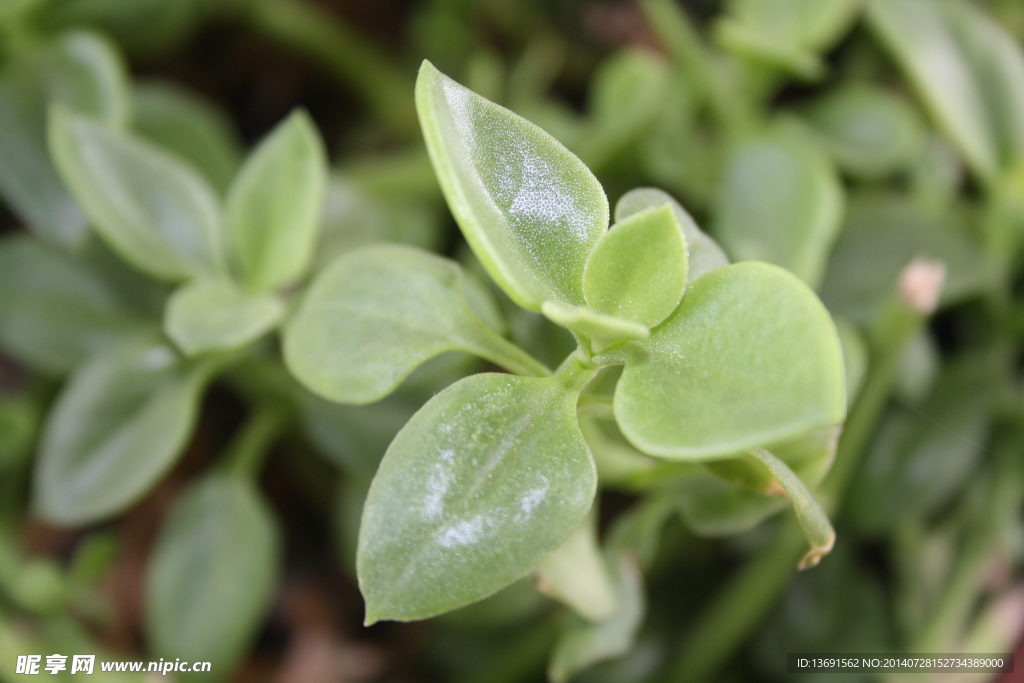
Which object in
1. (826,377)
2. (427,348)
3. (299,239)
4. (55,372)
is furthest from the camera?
(55,372)

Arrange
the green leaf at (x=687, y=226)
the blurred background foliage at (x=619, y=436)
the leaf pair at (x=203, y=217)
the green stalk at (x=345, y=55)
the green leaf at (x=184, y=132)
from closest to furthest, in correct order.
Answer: the green leaf at (x=687, y=226), the leaf pair at (x=203, y=217), the blurred background foliage at (x=619, y=436), the green leaf at (x=184, y=132), the green stalk at (x=345, y=55)

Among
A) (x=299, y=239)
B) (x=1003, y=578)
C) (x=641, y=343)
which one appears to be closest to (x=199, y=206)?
(x=299, y=239)

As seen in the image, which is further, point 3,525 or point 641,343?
point 3,525

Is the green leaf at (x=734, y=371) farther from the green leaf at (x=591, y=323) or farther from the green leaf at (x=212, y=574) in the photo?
the green leaf at (x=212, y=574)

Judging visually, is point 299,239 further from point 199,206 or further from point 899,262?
point 899,262

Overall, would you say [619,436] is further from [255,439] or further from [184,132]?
[184,132]

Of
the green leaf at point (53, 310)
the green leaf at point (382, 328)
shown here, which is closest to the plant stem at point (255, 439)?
the green leaf at point (53, 310)
